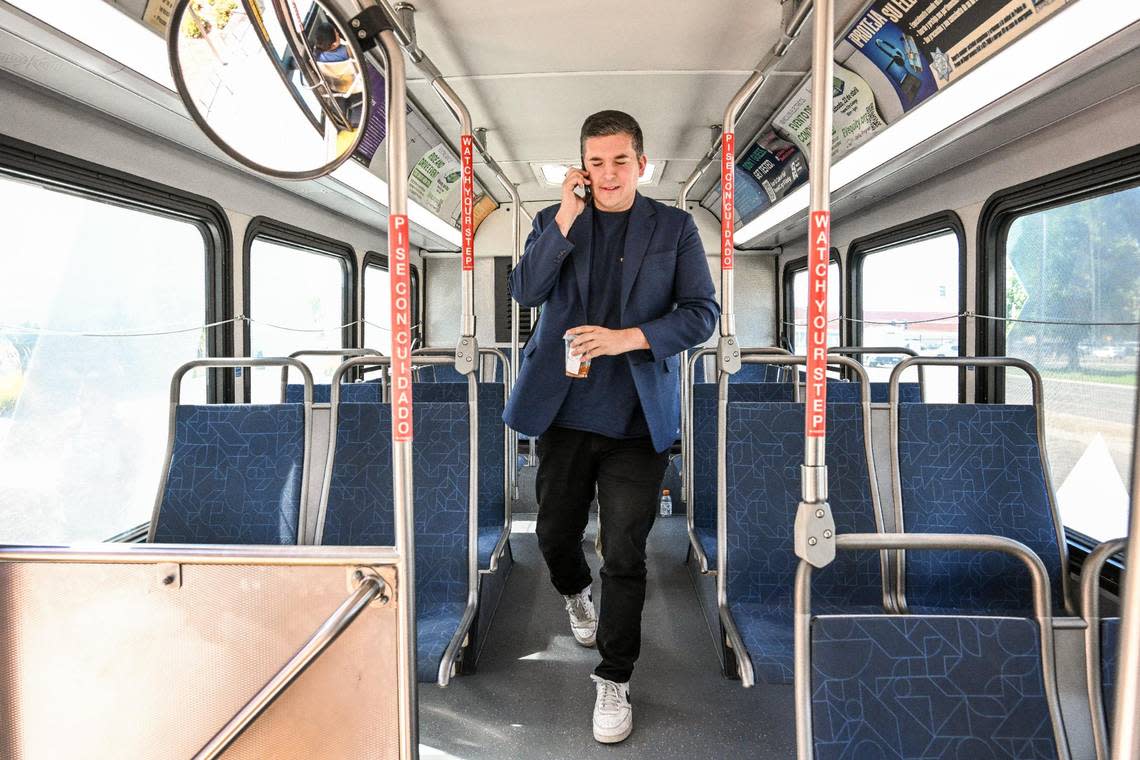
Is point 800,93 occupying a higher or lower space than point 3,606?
higher

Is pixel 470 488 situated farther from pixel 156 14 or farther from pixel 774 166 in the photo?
pixel 774 166

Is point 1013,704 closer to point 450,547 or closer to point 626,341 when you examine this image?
point 626,341

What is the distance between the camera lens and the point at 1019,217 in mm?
2975

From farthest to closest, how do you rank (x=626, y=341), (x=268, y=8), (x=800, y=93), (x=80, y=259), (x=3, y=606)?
(x=800, y=93), (x=80, y=259), (x=626, y=341), (x=3, y=606), (x=268, y=8)

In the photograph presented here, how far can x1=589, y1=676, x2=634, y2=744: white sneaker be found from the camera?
1976 millimetres

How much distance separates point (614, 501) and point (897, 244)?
3382 millimetres

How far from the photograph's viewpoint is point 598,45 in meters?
2.89

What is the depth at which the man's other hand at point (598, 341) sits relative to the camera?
1.69 metres

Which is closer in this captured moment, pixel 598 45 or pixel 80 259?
pixel 80 259

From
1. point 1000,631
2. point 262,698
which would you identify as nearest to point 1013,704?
point 1000,631

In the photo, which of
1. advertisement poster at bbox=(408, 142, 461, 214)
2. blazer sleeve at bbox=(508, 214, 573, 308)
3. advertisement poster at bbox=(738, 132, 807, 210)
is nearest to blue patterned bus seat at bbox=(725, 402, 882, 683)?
blazer sleeve at bbox=(508, 214, 573, 308)

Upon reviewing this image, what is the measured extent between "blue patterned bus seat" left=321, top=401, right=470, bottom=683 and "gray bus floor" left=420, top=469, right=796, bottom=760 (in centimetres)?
44

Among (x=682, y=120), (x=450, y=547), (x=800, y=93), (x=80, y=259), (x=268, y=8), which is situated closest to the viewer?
(x=268, y=8)

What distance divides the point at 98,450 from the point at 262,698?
2.21m
